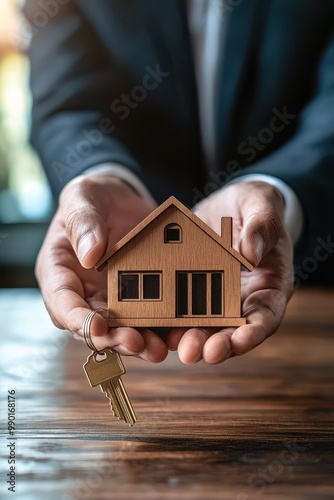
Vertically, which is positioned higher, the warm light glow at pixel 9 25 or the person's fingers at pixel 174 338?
the person's fingers at pixel 174 338

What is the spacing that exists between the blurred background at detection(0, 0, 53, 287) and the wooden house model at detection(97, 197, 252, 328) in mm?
1870

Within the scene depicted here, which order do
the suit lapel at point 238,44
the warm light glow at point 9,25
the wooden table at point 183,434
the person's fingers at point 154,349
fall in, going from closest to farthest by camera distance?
the wooden table at point 183,434 → the person's fingers at point 154,349 → the suit lapel at point 238,44 → the warm light glow at point 9,25

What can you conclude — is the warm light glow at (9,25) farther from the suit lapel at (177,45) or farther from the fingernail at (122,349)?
the fingernail at (122,349)

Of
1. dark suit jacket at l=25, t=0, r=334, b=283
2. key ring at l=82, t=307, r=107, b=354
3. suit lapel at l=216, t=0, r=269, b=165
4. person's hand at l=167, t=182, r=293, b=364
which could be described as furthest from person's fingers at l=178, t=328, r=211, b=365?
suit lapel at l=216, t=0, r=269, b=165

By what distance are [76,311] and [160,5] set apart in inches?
42.2

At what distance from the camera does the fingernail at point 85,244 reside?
2.75 feet

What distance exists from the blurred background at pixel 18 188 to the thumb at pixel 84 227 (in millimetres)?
1657

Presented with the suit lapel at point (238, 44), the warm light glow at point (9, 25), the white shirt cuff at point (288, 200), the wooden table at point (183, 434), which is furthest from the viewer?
the warm light glow at point (9, 25)

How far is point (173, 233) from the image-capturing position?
0.86 metres

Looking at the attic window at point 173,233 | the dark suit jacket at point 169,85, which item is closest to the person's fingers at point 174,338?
the attic window at point 173,233

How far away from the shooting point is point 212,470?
2.18 feet

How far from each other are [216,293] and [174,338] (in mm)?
79

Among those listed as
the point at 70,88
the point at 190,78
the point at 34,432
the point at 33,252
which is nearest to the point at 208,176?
the point at 190,78

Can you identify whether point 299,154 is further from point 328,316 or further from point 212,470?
point 212,470
